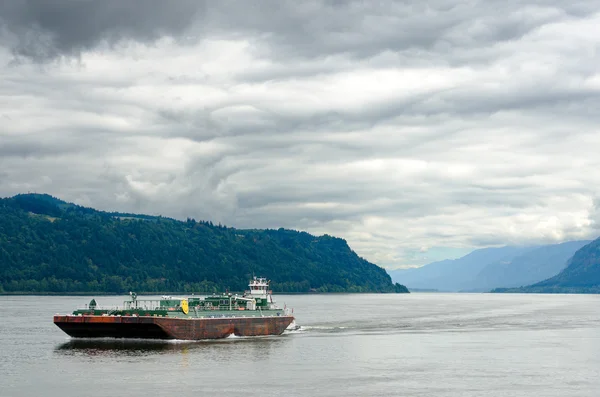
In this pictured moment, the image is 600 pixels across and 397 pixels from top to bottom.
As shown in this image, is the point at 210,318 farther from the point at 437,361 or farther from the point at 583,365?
the point at 583,365

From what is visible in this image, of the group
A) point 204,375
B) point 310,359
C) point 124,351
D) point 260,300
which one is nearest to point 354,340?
point 260,300

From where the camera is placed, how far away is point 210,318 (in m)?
156

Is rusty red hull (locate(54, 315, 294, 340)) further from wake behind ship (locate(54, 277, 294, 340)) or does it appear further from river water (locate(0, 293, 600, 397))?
river water (locate(0, 293, 600, 397))

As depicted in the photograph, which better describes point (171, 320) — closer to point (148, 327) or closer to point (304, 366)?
point (148, 327)

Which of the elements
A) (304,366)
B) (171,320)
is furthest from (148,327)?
(304,366)

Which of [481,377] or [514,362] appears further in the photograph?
[514,362]

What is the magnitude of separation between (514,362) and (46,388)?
73561 mm

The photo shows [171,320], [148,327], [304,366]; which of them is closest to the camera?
[304,366]

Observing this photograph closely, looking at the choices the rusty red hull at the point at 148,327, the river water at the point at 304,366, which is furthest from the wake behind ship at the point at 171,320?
the river water at the point at 304,366

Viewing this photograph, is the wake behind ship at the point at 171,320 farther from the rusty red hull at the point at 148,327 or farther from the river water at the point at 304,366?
the river water at the point at 304,366

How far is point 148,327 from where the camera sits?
14850cm

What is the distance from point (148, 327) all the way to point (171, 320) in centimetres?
449

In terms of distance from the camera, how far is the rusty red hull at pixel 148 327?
14800cm

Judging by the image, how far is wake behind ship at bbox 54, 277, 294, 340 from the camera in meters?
149
